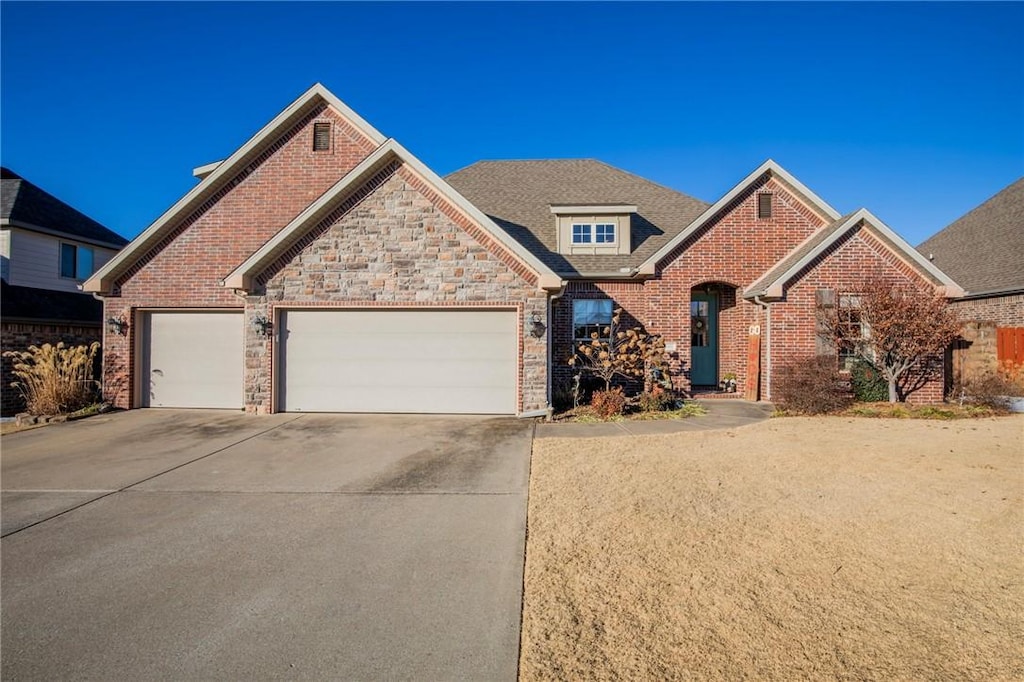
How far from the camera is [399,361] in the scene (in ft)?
37.1

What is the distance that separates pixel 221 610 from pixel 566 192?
618 inches

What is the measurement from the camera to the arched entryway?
48.9ft

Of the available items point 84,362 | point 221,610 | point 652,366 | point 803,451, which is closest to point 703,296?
point 652,366

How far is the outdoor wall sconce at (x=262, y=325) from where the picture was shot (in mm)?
11125

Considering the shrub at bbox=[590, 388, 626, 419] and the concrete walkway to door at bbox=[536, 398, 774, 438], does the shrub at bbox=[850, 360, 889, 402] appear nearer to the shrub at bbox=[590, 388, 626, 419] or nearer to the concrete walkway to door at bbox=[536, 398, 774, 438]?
the concrete walkway to door at bbox=[536, 398, 774, 438]

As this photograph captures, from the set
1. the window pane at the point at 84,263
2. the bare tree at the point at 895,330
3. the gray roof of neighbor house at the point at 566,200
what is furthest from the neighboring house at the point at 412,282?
the window pane at the point at 84,263

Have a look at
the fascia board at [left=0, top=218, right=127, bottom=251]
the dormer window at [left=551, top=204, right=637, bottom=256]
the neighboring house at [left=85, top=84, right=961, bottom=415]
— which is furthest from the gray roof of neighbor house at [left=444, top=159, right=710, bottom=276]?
the fascia board at [left=0, top=218, right=127, bottom=251]

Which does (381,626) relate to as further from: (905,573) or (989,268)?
(989,268)

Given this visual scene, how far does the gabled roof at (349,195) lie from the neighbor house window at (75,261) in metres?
11.5

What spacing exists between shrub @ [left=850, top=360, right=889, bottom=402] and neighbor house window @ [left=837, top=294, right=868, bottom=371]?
0.20 metres

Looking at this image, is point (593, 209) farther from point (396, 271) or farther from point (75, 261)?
point (75, 261)

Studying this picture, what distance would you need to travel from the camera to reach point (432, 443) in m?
8.58

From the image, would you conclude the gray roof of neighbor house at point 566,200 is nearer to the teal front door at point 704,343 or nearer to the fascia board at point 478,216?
the teal front door at point 704,343

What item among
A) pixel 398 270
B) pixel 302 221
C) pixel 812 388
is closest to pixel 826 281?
pixel 812 388
